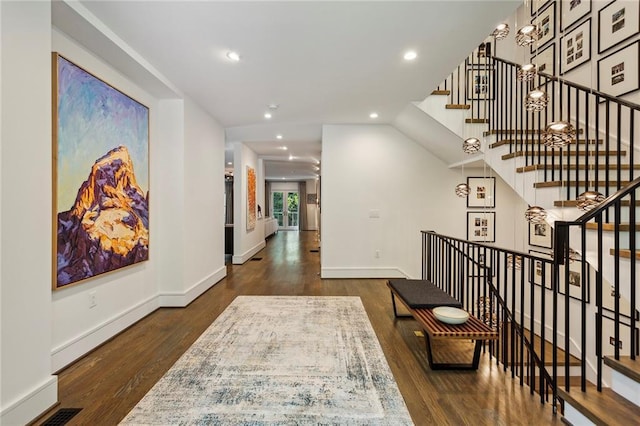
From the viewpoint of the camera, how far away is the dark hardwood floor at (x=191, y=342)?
1.86 metres

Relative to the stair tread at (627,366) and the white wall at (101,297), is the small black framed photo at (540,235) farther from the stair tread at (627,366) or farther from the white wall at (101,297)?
the white wall at (101,297)

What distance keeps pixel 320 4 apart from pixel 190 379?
2.94 metres

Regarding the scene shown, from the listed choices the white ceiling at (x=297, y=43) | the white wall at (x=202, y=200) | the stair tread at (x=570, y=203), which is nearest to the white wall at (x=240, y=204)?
the white wall at (x=202, y=200)

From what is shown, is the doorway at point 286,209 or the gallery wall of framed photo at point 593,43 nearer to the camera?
the gallery wall of framed photo at point 593,43

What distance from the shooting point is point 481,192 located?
18.7ft

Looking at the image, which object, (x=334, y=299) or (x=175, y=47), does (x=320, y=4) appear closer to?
(x=175, y=47)

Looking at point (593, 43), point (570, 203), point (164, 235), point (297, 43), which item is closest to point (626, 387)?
point (570, 203)

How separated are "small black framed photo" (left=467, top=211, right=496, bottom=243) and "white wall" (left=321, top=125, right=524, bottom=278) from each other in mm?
794

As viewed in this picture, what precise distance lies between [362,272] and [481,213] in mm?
2570

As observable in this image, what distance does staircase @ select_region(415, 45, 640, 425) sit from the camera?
1732mm

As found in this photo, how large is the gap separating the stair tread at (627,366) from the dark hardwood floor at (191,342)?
467 mm

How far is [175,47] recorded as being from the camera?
2717mm

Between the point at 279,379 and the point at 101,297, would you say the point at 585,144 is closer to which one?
the point at 279,379

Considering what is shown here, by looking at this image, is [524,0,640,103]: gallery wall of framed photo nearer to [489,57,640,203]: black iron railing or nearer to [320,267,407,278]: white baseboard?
[489,57,640,203]: black iron railing
